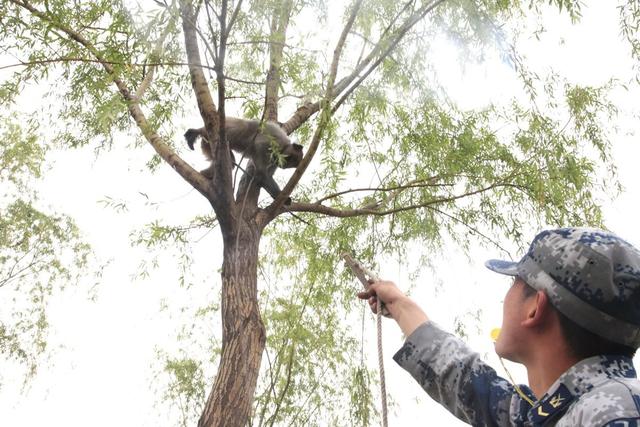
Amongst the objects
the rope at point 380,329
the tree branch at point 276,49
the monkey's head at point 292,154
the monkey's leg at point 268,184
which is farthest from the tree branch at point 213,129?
the rope at point 380,329

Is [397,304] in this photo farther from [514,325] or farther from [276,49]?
[276,49]

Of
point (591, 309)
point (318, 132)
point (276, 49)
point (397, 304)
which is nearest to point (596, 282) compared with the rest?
point (591, 309)

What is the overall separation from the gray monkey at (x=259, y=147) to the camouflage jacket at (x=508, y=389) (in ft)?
8.02

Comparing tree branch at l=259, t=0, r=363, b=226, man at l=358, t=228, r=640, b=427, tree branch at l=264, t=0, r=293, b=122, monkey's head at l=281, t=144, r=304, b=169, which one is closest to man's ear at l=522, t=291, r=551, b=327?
man at l=358, t=228, r=640, b=427

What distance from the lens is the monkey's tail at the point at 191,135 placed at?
450 centimetres

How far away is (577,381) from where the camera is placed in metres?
0.84

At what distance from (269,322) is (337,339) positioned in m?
0.74

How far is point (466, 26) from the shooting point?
3.36 metres

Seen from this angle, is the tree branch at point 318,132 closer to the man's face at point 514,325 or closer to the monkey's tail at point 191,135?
the monkey's tail at point 191,135

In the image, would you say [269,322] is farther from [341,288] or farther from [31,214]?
[31,214]

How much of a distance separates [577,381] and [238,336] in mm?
2525

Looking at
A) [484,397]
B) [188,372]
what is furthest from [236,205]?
[188,372]

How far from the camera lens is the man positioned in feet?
2.56

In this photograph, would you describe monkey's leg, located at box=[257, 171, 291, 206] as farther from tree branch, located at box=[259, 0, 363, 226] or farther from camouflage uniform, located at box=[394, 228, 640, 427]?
camouflage uniform, located at box=[394, 228, 640, 427]
